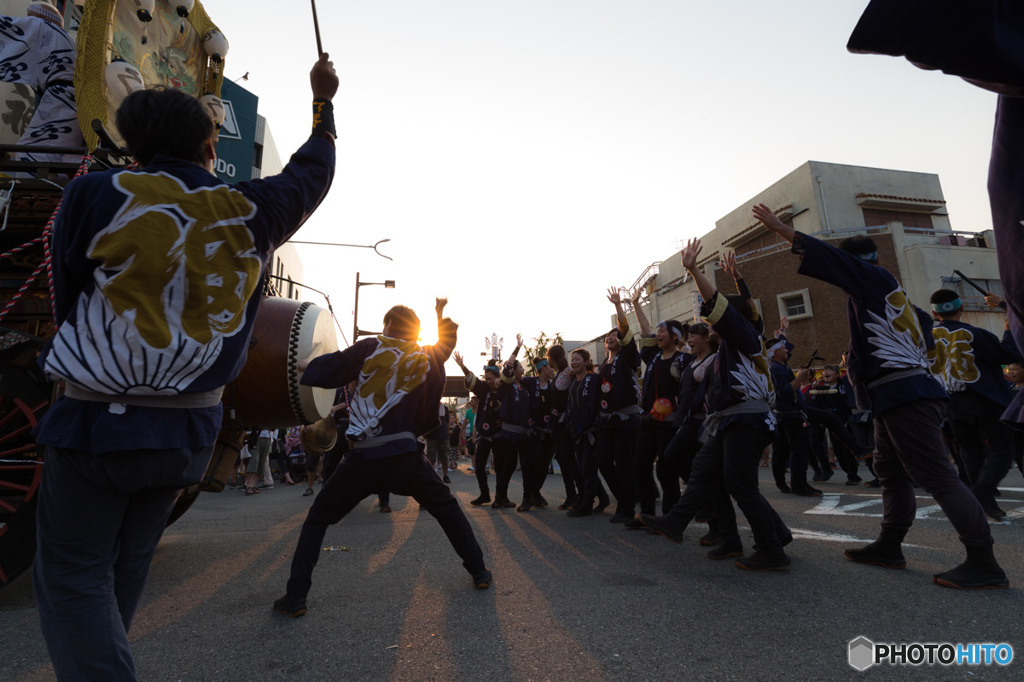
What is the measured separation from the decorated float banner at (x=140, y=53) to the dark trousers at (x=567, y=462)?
212 inches

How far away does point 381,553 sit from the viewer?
178 inches

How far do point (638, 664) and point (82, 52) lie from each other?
451 cm

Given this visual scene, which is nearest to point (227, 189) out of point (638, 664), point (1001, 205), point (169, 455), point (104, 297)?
point (104, 297)

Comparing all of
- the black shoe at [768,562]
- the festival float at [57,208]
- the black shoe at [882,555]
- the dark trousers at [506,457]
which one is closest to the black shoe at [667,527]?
the black shoe at [768,562]

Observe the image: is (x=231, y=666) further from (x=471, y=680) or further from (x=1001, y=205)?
(x=1001, y=205)

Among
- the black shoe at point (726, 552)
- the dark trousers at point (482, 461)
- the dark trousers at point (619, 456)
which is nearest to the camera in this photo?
the black shoe at point (726, 552)

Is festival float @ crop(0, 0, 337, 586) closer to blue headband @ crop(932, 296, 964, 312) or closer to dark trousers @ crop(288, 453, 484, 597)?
dark trousers @ crop(288, 453, 484, 597)

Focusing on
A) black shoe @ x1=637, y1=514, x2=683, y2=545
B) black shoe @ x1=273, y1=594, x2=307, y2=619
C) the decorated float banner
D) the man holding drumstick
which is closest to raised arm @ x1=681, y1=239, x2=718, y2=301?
black shoe @ x1=637, y1=514, x2=683, y2=545

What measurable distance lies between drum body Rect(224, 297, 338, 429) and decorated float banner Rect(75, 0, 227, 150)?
1378 mm

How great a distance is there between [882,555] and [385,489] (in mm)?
3048

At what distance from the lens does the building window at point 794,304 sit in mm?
25594

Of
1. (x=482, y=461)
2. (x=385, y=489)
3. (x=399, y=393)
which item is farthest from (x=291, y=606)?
(x=482, y=461)

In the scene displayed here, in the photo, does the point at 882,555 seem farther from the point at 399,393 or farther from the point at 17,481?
the point at 17,481

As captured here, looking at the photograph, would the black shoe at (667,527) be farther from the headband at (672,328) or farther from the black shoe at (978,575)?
the headband at (672,328)
